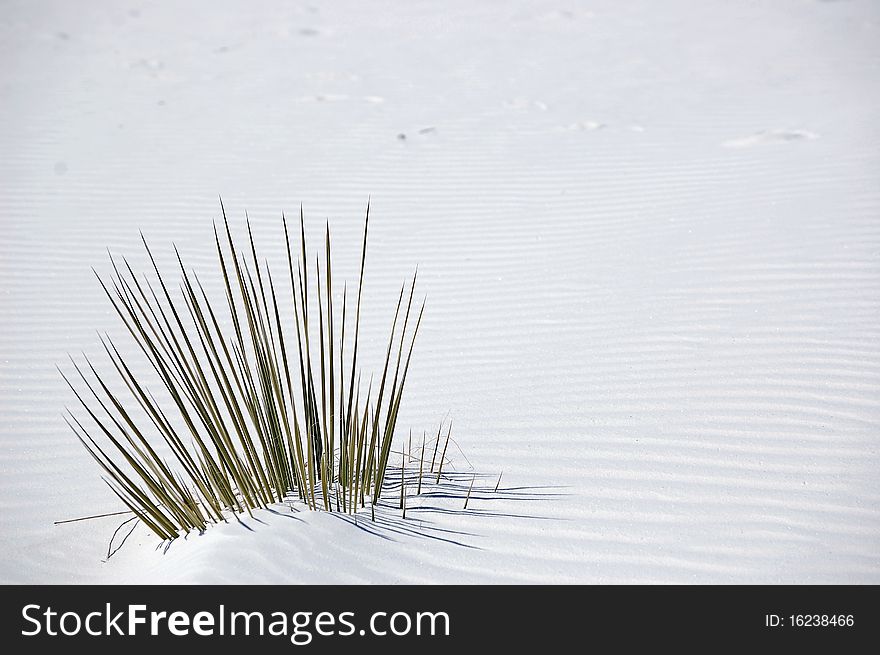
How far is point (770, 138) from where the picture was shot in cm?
664

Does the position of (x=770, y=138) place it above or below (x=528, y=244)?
above

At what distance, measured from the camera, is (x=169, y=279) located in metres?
4.90

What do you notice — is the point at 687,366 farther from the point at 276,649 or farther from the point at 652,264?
the point at 276,649

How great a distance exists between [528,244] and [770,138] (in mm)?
2684

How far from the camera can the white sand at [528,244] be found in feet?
7.56

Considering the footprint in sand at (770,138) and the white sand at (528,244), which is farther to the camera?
the footprint in sand at (770,138)

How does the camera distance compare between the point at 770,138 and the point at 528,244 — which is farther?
the point at 770,138

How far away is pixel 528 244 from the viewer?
5223 mm

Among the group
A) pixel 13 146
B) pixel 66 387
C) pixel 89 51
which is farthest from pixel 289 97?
pixel 66 387

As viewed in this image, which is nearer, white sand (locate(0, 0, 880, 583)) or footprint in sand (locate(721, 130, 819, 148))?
white sand (locate(0, 0, 880, 583))

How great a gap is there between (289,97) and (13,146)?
8.53ft

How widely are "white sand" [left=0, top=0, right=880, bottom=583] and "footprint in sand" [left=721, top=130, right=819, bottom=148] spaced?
0.06m

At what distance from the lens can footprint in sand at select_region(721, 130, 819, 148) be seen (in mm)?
6508

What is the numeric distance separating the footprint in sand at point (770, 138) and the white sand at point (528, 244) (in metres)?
0.06
